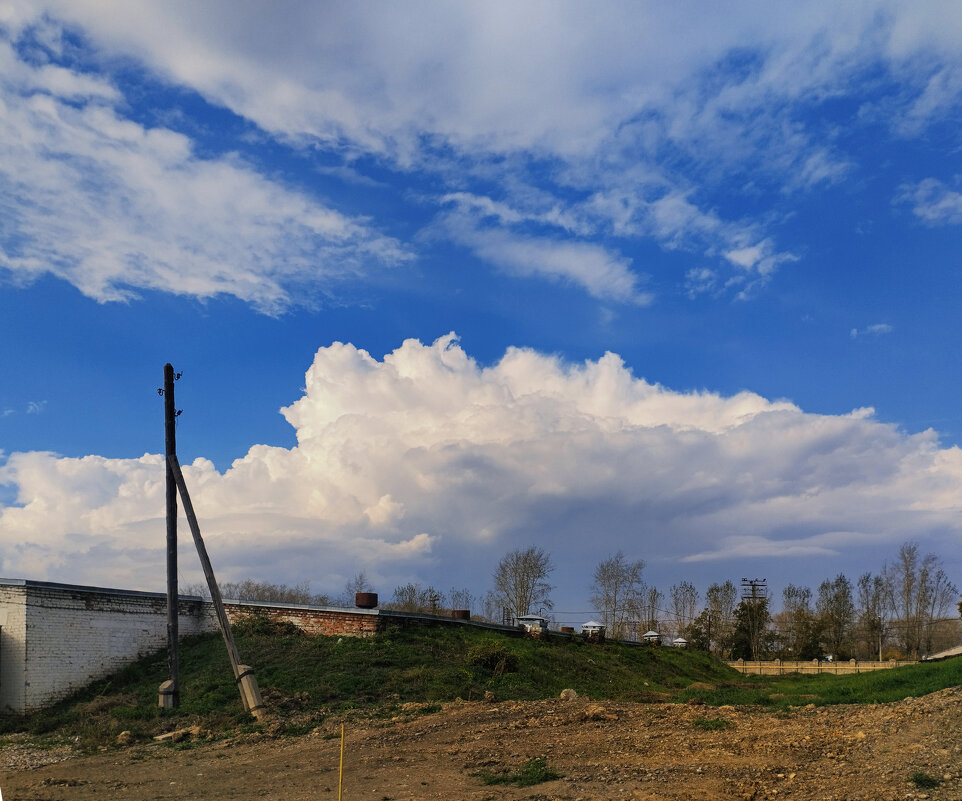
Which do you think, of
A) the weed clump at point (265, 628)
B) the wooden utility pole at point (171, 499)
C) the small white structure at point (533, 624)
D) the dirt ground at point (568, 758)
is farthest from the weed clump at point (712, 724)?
the small white structure at point (533, 624)

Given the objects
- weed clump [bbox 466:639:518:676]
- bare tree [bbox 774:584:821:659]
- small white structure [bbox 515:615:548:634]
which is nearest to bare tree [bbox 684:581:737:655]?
bare tree [bbox 774:584:821:659]

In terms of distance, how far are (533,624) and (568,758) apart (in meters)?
24.8

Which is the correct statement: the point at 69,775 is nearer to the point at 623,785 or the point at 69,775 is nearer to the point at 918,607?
the point at 623,785

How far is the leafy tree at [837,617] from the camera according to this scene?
73.6 m

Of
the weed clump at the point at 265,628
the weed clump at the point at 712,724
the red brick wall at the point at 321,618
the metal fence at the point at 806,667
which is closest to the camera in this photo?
the weed clump at the point at 712,724

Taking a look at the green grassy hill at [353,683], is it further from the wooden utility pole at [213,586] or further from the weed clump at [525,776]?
the weed clump at [525,776]

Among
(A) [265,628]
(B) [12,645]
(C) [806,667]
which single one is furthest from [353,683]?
(C) [806,667]

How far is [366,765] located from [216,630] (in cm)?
1729

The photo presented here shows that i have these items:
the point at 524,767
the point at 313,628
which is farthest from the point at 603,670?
the point at 524,767

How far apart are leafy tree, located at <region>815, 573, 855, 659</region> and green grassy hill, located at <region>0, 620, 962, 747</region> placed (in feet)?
170

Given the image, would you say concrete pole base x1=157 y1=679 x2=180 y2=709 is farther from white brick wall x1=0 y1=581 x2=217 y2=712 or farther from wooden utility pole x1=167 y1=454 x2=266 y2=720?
white brick wall x1=0 y1=581 x2=217 y2=712

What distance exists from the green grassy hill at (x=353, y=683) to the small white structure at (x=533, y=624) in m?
4.75

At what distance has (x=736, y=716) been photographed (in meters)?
16.7

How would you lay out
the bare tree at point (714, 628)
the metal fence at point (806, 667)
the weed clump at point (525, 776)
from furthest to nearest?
the bare tree at point (714, 628) < the metal fence at point (806, 667) < the weed clump at point (525, 776)
